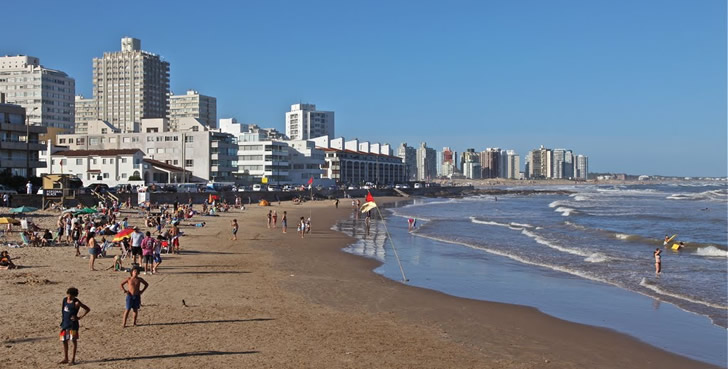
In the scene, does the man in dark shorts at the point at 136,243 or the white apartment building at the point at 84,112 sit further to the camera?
the white apartment building at the point at 84,112

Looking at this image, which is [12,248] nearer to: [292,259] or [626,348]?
[292,259]

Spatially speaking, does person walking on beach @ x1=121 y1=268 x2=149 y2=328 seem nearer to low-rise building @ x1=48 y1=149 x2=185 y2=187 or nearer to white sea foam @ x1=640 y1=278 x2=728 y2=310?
white sea foam @ x1=640 y1=278 x2=728 y2=310

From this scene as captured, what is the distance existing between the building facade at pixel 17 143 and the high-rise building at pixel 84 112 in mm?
128382


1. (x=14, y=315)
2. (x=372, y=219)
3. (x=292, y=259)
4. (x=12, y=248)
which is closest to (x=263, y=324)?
(x=14, y=315)

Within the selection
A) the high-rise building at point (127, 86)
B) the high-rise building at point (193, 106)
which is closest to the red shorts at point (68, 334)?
the high-rise building at point (127, 86)

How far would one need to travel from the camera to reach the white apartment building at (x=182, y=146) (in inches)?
3406

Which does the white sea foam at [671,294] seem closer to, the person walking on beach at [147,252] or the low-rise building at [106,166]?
the person walking on beach at [147,252]

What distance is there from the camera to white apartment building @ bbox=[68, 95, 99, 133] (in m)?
180

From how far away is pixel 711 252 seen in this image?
31.3m

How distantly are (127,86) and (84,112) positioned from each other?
1809 centimetres

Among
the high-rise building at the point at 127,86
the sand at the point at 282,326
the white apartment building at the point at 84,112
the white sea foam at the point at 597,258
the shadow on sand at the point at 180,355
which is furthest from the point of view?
the white apartment building at the point at 84,112

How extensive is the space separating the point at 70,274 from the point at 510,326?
12.5 meters

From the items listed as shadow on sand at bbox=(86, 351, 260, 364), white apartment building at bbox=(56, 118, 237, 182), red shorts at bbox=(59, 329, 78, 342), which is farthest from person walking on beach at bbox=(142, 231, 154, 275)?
white apartment building at bbox=(56, 118, 237, 182)

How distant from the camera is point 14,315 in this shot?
12.9 meters
